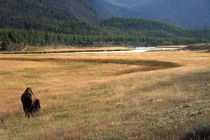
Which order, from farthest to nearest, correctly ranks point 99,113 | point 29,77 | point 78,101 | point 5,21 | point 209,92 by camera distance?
point 5,21, point 29,77, point 78,101, point 209,92, point 99,113

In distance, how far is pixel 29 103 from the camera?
576 inches

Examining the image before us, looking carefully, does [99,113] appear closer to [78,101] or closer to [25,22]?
[78,101]

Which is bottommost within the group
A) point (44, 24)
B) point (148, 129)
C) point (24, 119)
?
point (24, 119)

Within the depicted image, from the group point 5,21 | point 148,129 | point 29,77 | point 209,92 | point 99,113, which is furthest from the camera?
point 5,21

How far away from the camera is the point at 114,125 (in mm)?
10164

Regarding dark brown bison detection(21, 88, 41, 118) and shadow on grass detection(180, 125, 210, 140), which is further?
dark brown bison detection(21, 88, 41, 118)

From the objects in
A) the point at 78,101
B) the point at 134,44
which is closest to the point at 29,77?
the point at 78,101

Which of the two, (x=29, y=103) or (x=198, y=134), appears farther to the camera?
(x=29, y=103)

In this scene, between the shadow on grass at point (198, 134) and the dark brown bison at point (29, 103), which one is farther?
the dark brown bison at point (29, 103)

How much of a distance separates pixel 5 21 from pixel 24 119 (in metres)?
174

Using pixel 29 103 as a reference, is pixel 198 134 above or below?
above

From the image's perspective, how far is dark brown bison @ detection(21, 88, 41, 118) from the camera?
14.3 meters

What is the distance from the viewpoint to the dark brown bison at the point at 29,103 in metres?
A: 14.3

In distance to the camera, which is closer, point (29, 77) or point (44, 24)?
point (29, 77)
